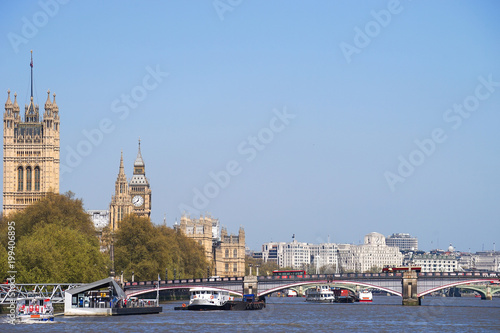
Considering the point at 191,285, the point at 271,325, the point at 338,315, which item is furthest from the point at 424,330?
the point at 191,285

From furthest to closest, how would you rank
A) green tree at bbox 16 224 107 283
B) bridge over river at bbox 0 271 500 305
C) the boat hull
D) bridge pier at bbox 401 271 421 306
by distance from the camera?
1. bridge pier at bbox 401 271 421 306
2. bridge over river at bbox 0 271 500 305
3. the boat hull
4. green tree at bbox 16 224 107 283

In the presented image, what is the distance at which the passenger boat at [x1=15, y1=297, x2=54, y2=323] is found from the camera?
88.3 metres

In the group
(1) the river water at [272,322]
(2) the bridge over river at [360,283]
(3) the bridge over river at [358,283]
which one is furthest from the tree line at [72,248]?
(1) the river water at [272,322]

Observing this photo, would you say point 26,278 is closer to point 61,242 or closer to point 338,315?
point 61,242

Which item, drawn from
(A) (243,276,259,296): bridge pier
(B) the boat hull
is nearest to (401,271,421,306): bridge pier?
(A) (243,276,259,296): bridge pier

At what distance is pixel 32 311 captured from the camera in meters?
89.1

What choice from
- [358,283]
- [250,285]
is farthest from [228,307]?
[358,283]

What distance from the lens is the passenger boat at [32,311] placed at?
290ft

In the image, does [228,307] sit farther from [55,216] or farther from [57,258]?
[55,216]

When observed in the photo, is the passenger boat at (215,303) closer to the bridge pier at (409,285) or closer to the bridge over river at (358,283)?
the bridge over river at (358,283)

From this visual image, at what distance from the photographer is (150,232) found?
15350 cm

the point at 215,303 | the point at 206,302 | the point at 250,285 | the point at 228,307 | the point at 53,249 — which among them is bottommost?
the point at 228,307

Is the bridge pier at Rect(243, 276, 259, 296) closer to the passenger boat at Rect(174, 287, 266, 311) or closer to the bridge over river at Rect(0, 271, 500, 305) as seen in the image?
the bridge over river at Rect(0, 271, 500, 305)

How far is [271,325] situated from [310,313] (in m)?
25.1
